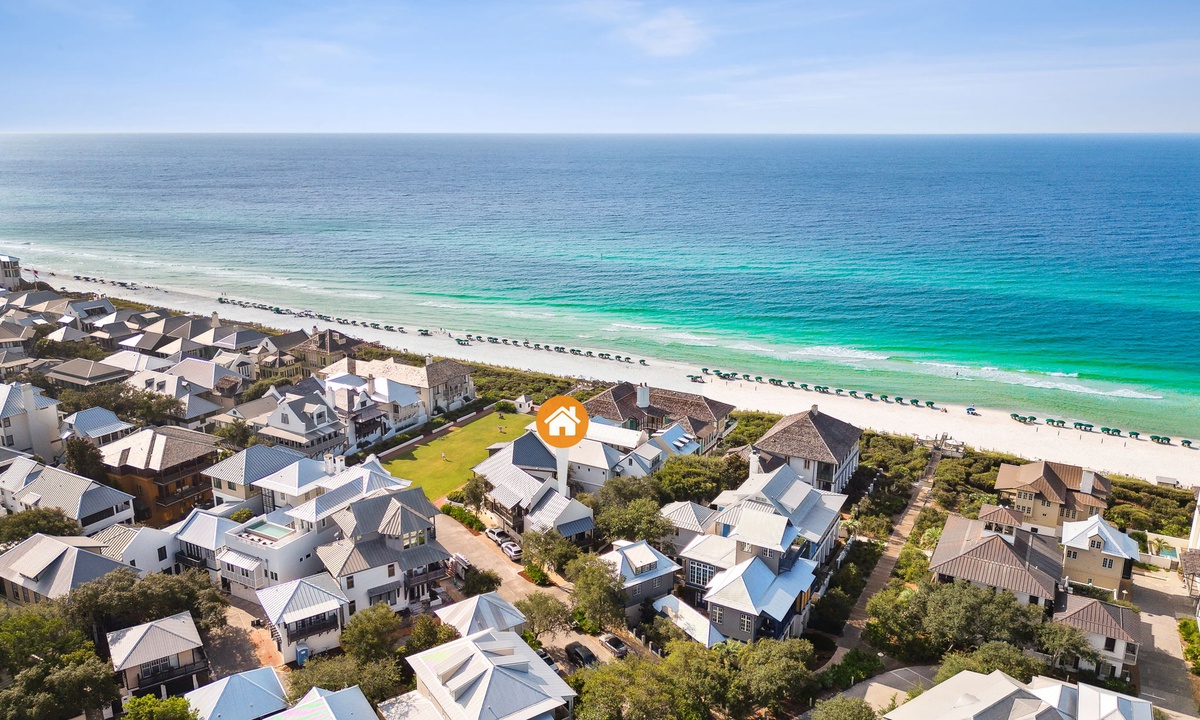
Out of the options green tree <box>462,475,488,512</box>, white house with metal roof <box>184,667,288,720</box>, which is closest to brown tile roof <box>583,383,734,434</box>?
green tree <box>462,475,488,512</box>

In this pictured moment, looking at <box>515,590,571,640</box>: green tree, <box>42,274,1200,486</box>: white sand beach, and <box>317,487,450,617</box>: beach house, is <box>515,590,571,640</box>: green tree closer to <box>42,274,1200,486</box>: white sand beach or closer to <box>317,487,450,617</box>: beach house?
<box>317,487,450,617</box>: beach house

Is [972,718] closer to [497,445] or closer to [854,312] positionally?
[497,445]

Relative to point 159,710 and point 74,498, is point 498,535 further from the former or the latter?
point 74,498

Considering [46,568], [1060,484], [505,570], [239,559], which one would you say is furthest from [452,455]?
[1060,484]

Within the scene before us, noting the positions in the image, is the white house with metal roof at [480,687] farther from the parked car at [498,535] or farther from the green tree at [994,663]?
the green tree at [994,663]

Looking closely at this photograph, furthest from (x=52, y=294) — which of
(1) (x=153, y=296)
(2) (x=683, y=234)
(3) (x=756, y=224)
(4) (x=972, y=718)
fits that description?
(3) (x=756, y=224)

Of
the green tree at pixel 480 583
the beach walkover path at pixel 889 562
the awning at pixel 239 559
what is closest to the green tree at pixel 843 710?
the beach walkover path at pixel 889 562

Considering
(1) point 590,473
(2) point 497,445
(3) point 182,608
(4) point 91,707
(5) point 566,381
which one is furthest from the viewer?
(5) point 566,381
